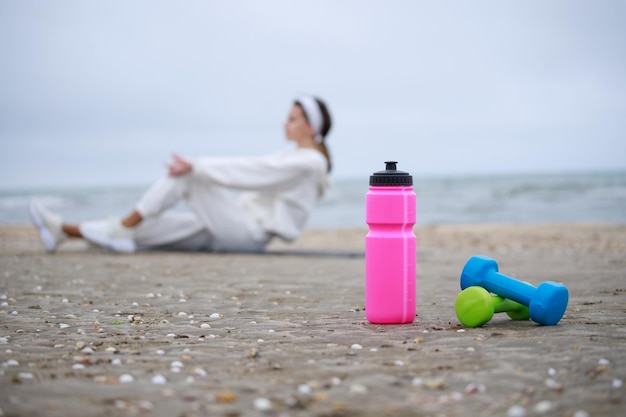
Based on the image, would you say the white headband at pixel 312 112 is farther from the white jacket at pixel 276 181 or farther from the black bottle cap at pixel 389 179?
the black bottle cap at pixel 389 179

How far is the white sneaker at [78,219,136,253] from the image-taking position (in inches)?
272

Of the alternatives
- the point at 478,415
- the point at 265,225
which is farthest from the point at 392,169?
the point at 265,225

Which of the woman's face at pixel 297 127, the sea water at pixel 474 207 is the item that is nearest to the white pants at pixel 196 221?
the woman's face at pixel 297 127

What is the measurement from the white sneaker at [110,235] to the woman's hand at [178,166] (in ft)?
2.52

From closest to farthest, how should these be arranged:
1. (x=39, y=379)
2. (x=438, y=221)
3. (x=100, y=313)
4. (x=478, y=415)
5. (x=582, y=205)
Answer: (x=478, y=415) < (x=39, y=379) < (x=100, y=313) < (x=438, y=221) < (x=582, y=205)

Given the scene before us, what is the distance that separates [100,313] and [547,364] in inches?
86.1

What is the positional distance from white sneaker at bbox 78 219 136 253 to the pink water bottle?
4.51 metres

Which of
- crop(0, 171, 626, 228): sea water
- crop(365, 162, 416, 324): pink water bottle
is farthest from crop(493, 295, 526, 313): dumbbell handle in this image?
crop(0, 171, 626, 228): sea water

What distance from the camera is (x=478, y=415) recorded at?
1807 mm

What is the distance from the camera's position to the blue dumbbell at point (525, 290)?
2.85 metres

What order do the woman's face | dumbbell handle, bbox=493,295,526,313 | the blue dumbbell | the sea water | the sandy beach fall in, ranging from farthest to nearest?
1. the sea water
2. the woman's face
3. dumbbell handle, bbox=493,295,526,313
4. the blue dumbbell
5. the sandy beach

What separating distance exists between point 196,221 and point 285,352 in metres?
4.94

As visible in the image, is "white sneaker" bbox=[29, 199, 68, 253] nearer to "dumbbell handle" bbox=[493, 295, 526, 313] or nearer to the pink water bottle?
the pink water bottle

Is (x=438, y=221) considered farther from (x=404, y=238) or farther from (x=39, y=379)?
(x=39, y=379)
